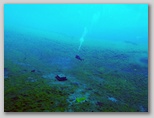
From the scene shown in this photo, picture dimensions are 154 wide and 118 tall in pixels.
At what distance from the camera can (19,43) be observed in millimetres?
3139

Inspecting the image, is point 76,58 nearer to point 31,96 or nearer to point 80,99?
point 80,99

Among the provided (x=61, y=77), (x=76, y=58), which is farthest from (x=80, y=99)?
(x=76, y=58)

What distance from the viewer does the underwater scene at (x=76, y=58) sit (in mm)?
2805

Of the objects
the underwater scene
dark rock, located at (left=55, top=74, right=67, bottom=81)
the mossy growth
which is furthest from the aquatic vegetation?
dark rock, located at (left=55, top=74, right=67, bottom=81)

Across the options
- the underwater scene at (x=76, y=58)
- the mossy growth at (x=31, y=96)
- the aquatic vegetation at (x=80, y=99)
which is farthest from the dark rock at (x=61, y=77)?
the aquatic vegetation at (x=80, y=99)

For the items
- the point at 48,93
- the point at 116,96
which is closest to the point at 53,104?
the point at 48,93

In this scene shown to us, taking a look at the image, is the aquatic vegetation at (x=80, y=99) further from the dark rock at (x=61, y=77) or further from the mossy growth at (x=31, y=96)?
the dark rock at (x=61, y=77)

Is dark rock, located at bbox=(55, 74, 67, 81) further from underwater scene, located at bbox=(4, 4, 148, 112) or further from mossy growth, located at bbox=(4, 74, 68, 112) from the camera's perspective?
mossy growth, located at bbox=(4, 74, 68, 112)

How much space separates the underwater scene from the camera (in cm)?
280

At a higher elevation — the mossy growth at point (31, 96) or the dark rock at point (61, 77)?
the dark rock at point (61, 77)

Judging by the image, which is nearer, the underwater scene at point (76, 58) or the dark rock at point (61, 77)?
the underwater scene at point (76, 58)

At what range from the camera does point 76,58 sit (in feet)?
10.3

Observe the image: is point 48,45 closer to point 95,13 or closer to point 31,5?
point 31,5

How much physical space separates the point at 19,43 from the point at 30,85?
736 mm
